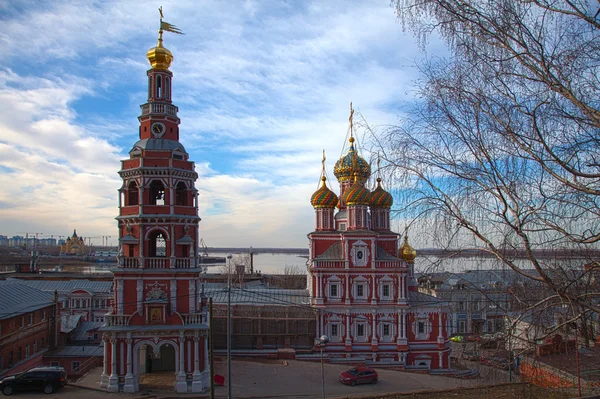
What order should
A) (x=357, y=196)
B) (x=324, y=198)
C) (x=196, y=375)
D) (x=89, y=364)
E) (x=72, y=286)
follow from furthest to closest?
(x=72, y=286) → (x=324, y=198) → (x=357, y=196) → (x=89, y=364) → (x=196, y=375)

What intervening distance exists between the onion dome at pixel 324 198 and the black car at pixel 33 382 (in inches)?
627

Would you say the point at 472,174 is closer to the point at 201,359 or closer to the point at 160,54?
the point at 201,359

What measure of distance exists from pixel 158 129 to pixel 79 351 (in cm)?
1200

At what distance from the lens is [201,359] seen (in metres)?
17.4

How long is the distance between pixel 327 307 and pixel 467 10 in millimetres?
20455

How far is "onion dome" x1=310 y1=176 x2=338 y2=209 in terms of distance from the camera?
91.7 feet

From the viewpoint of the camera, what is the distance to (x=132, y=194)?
18578mm

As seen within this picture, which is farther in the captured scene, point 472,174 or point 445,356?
point 445,356

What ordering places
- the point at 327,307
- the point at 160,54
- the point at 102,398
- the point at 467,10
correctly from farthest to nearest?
the point at 327,307
the point at 160,54
the point at 102,398
the point at 467,10

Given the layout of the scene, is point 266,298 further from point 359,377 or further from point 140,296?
point 140,296

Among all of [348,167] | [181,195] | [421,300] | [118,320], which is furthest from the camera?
[348,167]

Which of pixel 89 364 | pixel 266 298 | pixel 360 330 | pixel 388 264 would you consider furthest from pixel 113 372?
pixel 388 264

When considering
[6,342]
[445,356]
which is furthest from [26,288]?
[445,356]

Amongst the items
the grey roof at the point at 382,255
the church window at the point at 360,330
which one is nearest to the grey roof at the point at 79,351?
the church window at the point at 360,330
